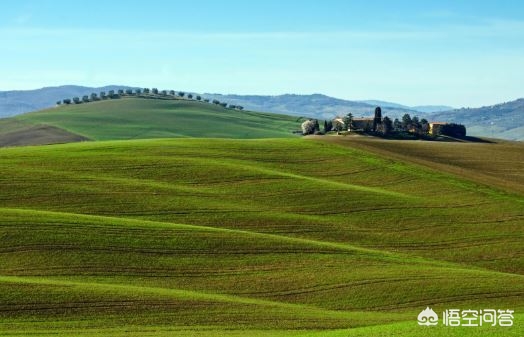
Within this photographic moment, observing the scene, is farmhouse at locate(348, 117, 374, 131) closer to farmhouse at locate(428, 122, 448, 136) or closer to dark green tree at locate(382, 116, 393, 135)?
dark green tree at locate(382, 116, 393, 135)

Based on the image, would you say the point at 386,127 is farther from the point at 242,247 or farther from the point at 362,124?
the point at 242,247

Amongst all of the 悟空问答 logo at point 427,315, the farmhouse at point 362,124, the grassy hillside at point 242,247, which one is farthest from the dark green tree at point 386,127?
the 悟空问答 logo at point 427,315

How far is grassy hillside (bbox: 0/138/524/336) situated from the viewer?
38.5 metres

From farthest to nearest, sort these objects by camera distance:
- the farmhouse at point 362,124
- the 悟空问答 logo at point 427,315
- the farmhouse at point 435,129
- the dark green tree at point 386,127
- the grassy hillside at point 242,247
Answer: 1. the farmhouse at point 435,129
2. the farmhouse at point 362,124
3. the dark green tree at point 386,127
4. the grassy hillside at point 242,247
5. the 悟空问答 logo at point 427,315

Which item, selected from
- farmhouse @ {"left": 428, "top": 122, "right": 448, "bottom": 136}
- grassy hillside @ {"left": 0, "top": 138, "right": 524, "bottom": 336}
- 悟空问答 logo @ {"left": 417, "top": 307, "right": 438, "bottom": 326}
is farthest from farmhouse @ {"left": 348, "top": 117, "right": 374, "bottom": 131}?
悟空问答 logo @ {"left": 417, "top": 307, "right": 438, "bottom": 326}

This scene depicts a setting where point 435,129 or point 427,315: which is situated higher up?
point 435,129

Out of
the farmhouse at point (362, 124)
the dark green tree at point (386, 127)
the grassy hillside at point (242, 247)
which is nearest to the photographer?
the grassy hillside at point (242, 247)

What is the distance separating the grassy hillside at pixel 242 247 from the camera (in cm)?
3847

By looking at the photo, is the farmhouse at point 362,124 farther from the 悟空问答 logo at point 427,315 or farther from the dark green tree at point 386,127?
the 悟空问答 logo at point 427,315

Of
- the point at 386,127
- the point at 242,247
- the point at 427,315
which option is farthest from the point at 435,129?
the point at 427,315

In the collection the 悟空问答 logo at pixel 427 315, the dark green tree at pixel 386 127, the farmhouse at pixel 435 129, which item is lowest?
the 悟空问答 logo at pixel 427 315

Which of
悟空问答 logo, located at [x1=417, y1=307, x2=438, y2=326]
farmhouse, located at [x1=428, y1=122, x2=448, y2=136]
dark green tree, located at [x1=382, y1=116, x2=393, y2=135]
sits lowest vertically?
悟空问答 logo, located at [x1=417, y1=307, x2=438, y2=326]

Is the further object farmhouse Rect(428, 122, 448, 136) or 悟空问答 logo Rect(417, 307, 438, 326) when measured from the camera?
farmhouse Rect(428, 122, 448, 136)

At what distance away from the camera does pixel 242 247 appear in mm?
51781
